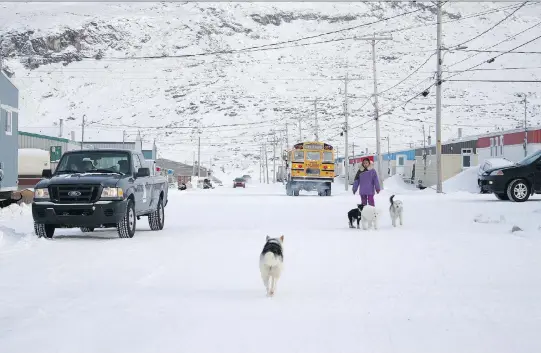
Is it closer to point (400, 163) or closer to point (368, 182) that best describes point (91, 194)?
point (368, 182)

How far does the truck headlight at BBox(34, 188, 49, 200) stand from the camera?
45.3ft

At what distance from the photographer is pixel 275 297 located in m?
7.55

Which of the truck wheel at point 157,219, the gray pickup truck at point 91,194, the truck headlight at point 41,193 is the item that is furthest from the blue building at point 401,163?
the truck headlight at point 41,193

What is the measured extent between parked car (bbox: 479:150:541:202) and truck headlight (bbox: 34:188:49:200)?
684 inches

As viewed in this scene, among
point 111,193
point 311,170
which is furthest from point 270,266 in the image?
point 311,170

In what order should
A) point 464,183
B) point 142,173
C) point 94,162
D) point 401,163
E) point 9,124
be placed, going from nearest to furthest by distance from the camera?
point 142,173 → point 94,162 → point 9,124 → point 464,183 → point 401,163

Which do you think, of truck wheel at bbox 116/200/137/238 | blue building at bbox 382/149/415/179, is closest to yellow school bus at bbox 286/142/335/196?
blue building at bbox 382/149/415/179

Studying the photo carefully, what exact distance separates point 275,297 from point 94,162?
8953 millimetres

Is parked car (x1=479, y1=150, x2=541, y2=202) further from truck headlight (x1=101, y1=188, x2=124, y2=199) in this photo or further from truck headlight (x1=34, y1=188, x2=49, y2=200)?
truck headlight (x1=34, y1=188, x2=49, y2=200)

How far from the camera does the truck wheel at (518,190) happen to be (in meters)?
25.5

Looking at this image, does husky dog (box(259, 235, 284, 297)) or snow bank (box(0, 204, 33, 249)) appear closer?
husky dog (box(259, 235, 284, 297))

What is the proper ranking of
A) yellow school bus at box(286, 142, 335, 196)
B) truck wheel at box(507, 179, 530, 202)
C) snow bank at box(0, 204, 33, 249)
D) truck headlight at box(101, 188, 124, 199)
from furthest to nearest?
yellow school bus at box(286, 142, 335, 196) → truck wheel at box(507, 179, 530, 202) → truck headlight at box(101, 188, 124, 199) → snow bank at box(0, 204, 33, 249)

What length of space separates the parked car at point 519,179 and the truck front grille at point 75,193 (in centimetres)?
1673

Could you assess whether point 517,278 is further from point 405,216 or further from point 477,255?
point 405,216
